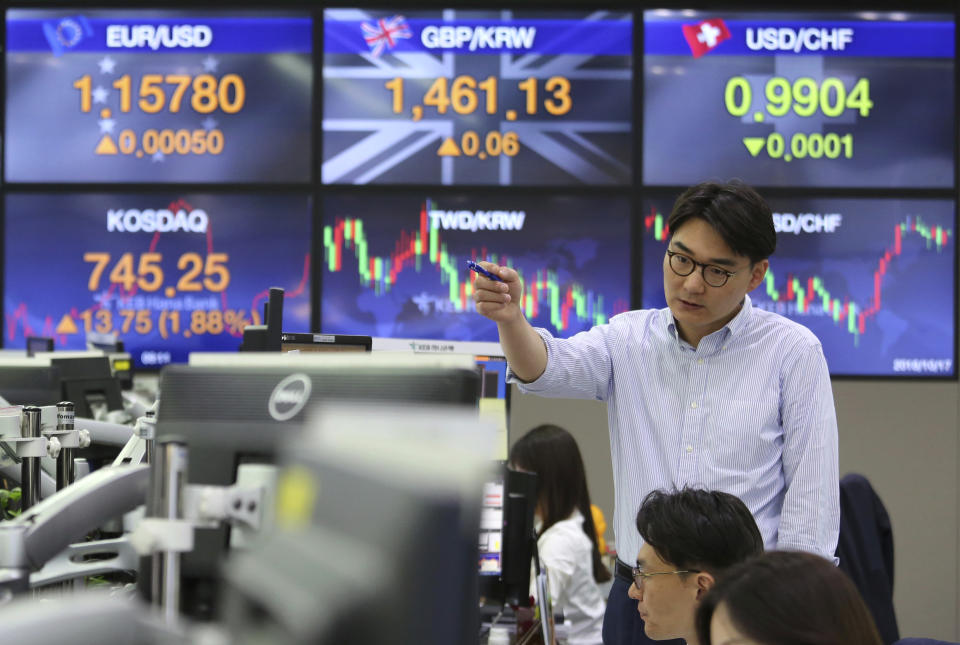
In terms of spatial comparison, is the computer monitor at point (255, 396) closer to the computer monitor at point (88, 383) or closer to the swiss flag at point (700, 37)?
the computer monitor at point (88, 383)

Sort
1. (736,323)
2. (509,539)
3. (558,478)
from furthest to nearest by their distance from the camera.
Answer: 1. (558,478)
2. (509,539)
3. (736,323)

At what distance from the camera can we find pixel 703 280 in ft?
6.14

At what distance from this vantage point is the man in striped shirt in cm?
184

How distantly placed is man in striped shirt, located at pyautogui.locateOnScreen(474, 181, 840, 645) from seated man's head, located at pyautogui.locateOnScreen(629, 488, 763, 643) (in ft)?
0.48

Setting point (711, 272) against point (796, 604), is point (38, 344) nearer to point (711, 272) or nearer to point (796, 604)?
point (711, 272)

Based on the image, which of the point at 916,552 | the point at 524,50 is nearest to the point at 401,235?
the point at 524,50

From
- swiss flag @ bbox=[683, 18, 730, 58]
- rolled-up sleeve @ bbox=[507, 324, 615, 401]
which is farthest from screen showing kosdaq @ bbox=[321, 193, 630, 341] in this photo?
rolled-up sleeve @ bbox=[507, 324, 615, 401]

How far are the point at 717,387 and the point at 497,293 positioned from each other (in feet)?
1.57

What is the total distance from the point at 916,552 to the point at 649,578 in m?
3.43

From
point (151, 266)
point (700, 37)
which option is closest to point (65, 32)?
point (151, 266)

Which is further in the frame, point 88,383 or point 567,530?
point 88,383

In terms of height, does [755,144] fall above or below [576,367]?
above

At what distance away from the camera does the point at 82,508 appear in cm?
121

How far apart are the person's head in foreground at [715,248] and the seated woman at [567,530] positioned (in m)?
1.36
